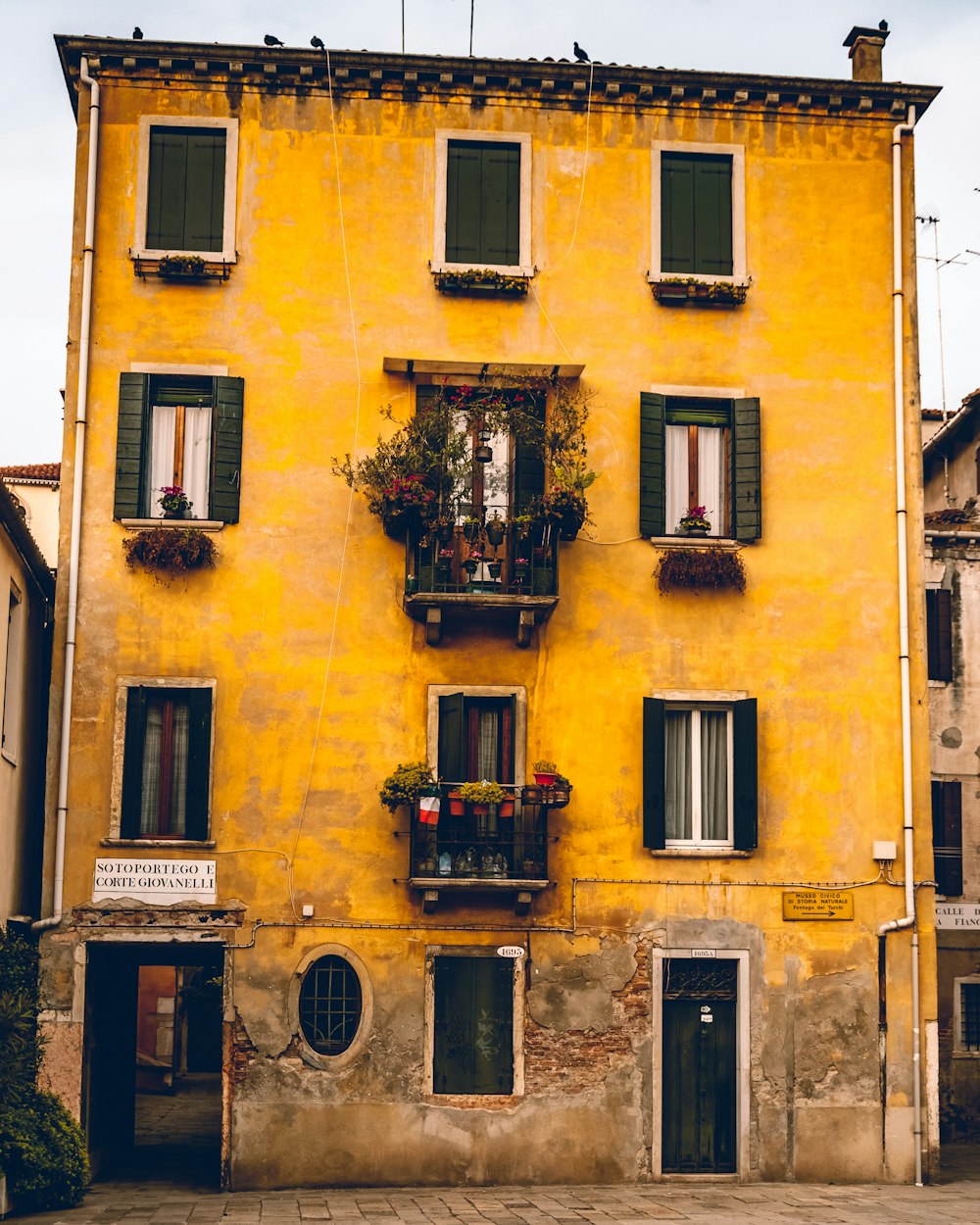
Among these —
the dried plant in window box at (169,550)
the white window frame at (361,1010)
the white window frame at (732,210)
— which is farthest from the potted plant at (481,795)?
the white window frame at (732,210)

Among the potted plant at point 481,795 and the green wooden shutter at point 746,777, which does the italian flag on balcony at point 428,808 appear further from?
the green wooden shutter at point 746,777

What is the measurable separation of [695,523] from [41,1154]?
1081 cm

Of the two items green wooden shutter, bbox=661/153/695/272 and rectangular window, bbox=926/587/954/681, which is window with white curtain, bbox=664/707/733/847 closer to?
green wooden shutter, bbox=661/153/695/272

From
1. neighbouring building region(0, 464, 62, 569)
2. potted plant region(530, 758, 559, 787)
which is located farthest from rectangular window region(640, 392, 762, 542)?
neighbouring building region(0, 464, 62, 569)

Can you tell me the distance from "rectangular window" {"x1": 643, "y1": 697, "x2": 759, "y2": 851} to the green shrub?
7.62 m

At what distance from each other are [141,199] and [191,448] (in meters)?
3.24

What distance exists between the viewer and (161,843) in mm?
20391

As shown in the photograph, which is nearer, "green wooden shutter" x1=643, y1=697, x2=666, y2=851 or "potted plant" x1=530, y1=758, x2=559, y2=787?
"potted plant" x1=530, y1=758, x2=559, y2=787

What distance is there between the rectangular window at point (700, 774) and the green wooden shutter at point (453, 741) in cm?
229

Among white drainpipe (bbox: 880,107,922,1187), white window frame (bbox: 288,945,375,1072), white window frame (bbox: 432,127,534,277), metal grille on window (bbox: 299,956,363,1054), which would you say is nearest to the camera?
white window frame (bbox: 288,945,375,1072)

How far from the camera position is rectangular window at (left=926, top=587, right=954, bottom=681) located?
94.1 ft

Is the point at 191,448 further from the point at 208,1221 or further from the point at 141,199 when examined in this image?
the point at 208,1221

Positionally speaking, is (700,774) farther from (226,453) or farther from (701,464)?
(226,453)

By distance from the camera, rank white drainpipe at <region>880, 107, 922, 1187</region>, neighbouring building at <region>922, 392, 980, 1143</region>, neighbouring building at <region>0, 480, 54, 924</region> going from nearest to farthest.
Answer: neighbouring building at <region>0, 480, 54, 924</region> → white drainpipe at <region>880, 107, 922, 1187</region> → neighbouring building at <region>922, 392, 980, 1143</region>
